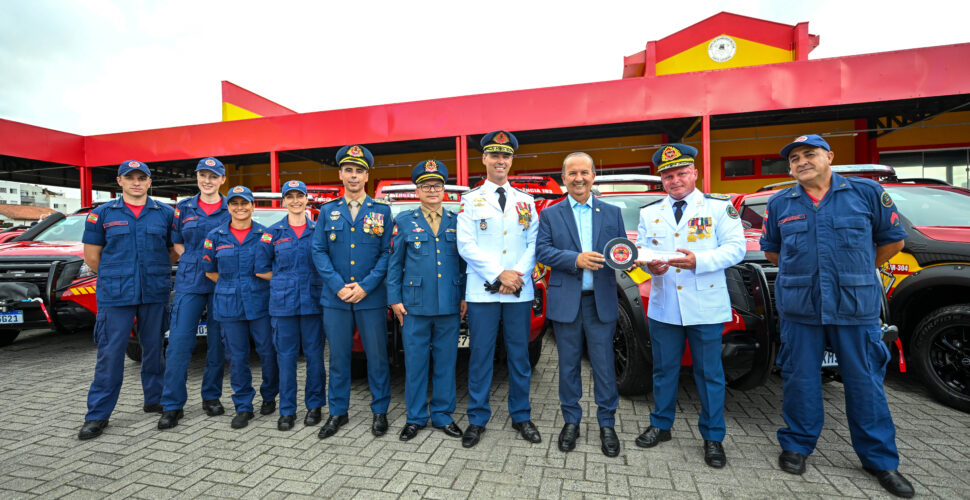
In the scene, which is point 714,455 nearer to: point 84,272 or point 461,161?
point 84,272

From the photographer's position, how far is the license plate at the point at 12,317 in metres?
4.39

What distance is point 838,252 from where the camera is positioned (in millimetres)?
2299

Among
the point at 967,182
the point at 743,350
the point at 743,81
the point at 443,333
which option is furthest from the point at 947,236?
the point at 967,182

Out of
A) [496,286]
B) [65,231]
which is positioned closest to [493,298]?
[496,286]

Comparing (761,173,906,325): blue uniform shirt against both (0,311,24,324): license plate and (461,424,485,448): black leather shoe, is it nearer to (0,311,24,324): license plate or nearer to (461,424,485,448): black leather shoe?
(461,424,485,448): black leather shoe

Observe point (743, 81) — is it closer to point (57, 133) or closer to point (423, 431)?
point (423, 431)

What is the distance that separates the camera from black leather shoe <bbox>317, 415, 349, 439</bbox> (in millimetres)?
2844

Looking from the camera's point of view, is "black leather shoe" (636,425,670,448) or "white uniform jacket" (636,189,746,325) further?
"black leather shoe" (636,425,670,448)

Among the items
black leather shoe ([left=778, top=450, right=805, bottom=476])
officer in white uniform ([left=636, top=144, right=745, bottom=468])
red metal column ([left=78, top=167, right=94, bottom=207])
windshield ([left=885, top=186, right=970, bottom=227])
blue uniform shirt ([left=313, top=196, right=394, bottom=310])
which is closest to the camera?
black leather shoe ([left=778, top=450, right=805, bottom=476])

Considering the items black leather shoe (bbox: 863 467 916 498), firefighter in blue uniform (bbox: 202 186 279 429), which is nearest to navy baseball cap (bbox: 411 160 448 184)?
firefighter in blue uniform (bbox: 202 186 279 429)

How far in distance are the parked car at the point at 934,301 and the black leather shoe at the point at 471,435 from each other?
2.25 m

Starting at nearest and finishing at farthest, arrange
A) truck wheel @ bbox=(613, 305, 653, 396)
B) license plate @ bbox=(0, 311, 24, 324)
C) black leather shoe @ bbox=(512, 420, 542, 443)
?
black leather shoe @ bbox=(512, 420, 542, 443) < truck wheel @ bbox=(613, 305, 653, 396) < license plate @ bbox=(0, 311, 24, 324)

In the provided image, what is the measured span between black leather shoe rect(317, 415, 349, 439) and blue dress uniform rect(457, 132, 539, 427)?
0.92 m

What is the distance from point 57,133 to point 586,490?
18237mm
